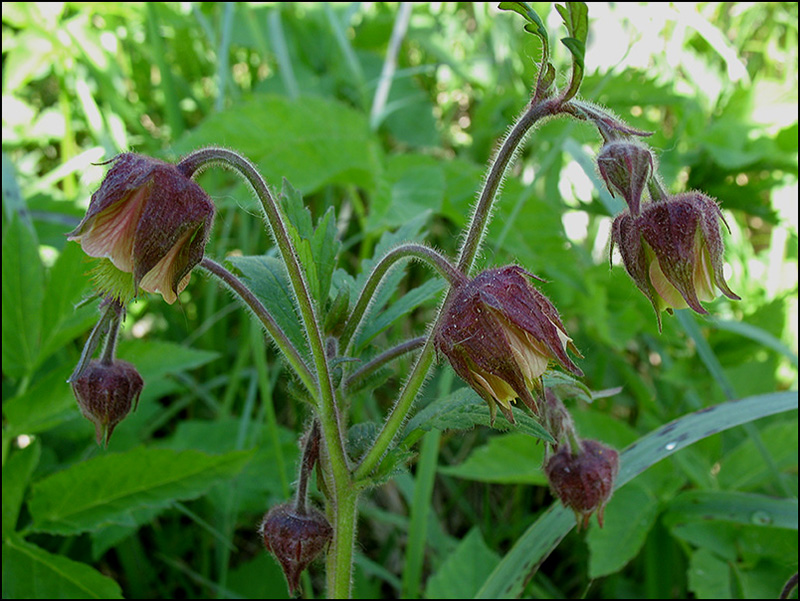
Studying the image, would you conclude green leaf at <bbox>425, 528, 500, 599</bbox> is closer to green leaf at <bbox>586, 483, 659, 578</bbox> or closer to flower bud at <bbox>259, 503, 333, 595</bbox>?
green leaf at <bbox>586, 483, 659, 578</bbox>

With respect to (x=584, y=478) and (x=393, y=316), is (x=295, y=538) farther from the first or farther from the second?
(x=584, y=478)

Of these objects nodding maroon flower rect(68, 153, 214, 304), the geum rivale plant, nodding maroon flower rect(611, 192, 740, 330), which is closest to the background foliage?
the geum rivale plant

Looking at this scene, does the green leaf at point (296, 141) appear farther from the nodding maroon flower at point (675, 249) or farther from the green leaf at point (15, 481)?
the nodding maroon flower at point (675, 249)

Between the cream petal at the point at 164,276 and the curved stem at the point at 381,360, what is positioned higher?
the cream petal at the point at 164,276

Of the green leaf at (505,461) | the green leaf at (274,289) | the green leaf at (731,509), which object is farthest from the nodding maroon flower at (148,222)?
the green leaf at (731,509)

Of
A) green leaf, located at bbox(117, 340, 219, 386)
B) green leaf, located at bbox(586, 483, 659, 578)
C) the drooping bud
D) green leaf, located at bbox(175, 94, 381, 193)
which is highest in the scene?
the drooping bud

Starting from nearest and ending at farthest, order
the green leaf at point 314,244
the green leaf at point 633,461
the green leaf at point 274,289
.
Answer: the green leaf at point 314,244 → the green leaf at point 274,289 → the green leaf at point 633,461

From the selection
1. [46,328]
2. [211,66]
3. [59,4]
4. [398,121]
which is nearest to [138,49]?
[211,66]

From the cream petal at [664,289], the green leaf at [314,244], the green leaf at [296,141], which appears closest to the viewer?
the cream petal at [664,289]
